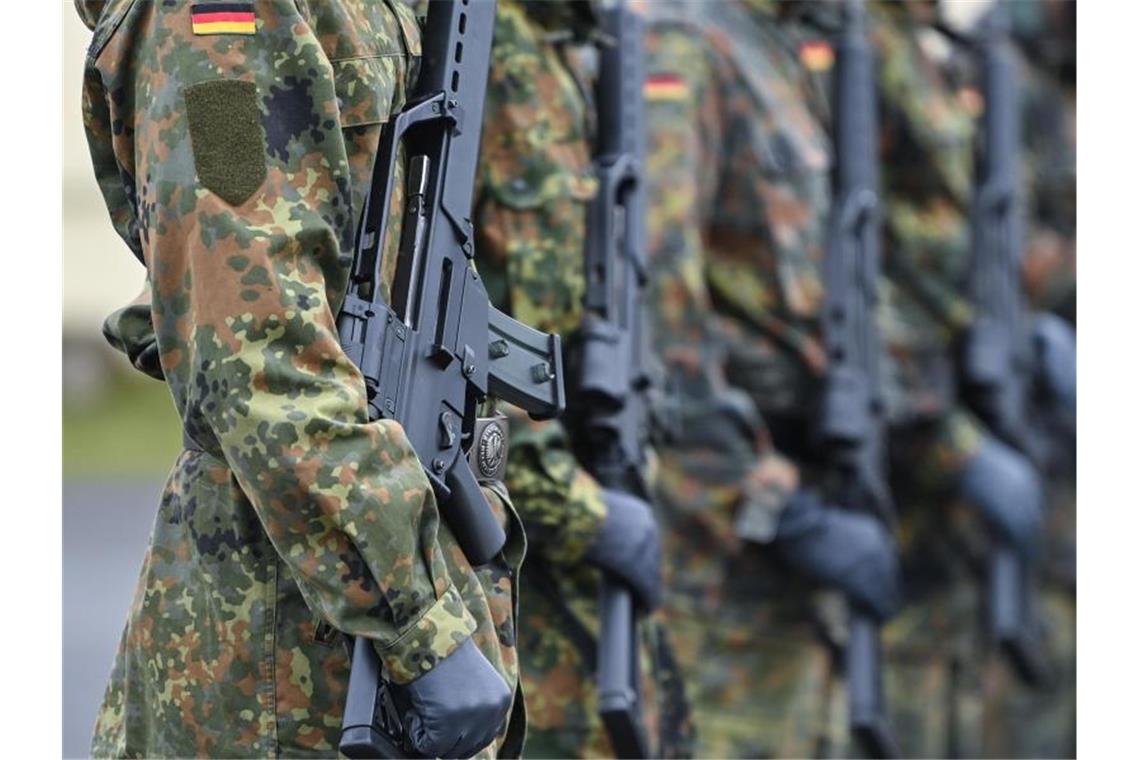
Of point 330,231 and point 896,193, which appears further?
point 896,193

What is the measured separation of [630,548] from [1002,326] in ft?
12.2

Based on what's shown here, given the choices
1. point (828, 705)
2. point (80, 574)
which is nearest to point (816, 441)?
point (828, 705)

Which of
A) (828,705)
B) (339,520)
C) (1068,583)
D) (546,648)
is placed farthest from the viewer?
(1068,583)

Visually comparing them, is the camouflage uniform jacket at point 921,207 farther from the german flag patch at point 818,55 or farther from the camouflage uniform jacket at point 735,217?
the camouflage uniform jacket at point 735,217

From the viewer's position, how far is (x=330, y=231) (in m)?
2.68

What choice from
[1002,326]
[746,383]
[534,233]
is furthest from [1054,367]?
[534,233]

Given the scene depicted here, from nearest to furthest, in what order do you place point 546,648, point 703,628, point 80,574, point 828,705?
point 546,648
point 703,628
point 828,705
point 80,574

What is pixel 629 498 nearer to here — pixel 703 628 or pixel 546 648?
pixel 546 648

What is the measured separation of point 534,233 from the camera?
156 inches

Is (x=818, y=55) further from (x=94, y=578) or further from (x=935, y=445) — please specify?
(x=94, y=578)

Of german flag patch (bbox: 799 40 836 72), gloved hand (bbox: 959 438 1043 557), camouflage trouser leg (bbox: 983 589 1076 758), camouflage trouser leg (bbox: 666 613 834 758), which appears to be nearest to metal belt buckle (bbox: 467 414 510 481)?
camouflage trouser leg (bbox: 666 613 834 758)

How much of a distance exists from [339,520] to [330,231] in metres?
0.35

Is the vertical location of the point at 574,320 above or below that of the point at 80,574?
above

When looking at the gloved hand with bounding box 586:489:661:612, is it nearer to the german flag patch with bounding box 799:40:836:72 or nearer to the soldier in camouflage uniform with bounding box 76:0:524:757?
the soldier in camouflage uniform with bounding box 76:0:524:757
